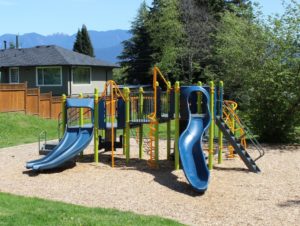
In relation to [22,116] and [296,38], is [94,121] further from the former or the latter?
[22,116]

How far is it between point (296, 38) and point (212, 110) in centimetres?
712

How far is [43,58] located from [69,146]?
26.5 m

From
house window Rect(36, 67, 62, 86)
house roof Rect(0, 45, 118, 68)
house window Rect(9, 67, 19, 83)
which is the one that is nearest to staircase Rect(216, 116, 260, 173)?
house roof Rect(0, 45, 118, 68)

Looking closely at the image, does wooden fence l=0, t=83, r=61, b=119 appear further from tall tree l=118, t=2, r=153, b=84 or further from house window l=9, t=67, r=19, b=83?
tall tree l=118, t=2, r=153, b=84

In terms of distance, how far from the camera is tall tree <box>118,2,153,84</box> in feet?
167

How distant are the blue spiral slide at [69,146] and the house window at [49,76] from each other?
78.6ft

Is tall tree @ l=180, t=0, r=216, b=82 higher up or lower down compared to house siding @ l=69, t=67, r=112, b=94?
higher up

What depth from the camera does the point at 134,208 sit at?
8.51m

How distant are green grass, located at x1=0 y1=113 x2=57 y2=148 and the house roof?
11.1 meters

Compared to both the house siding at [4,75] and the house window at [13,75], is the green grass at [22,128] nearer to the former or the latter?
the house window at [13,75]

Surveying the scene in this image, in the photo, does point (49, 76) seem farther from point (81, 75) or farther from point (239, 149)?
point (239, 149)

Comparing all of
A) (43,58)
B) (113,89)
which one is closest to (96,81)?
(43,58)

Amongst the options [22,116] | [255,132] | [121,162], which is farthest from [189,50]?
[121,162]

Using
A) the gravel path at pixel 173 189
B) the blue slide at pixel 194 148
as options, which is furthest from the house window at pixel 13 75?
the blue slide at pixel 194 148
